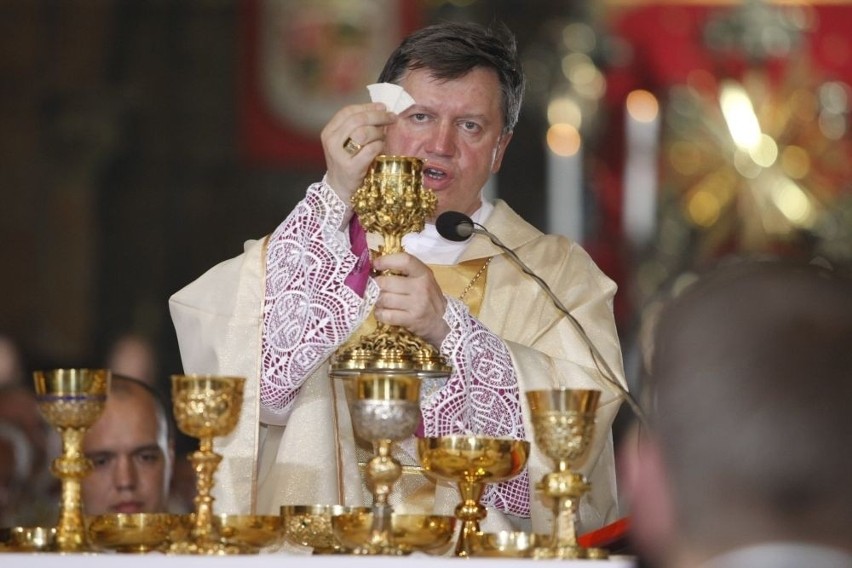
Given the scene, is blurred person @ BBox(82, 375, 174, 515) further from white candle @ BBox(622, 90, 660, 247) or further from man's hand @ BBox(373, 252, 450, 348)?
white candle @ BBox(622, 90, 660, 247)

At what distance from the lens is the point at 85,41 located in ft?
36.8

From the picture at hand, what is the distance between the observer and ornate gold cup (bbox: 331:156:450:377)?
3.32 metres

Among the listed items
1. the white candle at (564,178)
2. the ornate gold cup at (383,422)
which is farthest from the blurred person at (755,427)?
the white candle at (564,178)

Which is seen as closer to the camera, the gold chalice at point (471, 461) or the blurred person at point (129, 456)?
the gold chalice at point (471, 461)

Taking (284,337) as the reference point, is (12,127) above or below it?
above

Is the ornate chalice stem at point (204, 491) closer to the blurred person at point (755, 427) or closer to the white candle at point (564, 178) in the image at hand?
the blurred person at point (755, 427)

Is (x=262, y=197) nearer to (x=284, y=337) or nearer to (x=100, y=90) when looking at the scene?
(x=100, y=90)

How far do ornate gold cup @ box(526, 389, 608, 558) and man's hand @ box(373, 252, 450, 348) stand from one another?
45 centimetres

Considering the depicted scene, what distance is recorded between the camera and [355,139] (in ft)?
11.2

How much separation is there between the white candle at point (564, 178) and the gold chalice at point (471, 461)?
7.63 m

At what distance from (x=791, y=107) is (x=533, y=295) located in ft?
24.1

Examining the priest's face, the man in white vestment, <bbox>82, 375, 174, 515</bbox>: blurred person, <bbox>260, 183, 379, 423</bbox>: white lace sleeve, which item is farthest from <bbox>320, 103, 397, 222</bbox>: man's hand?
<bbox>82, 375, 174, 515</bbox>: blurred person

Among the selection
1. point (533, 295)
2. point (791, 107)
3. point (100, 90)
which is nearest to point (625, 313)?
point (791, 107)

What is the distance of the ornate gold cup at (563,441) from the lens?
9.82 ft
